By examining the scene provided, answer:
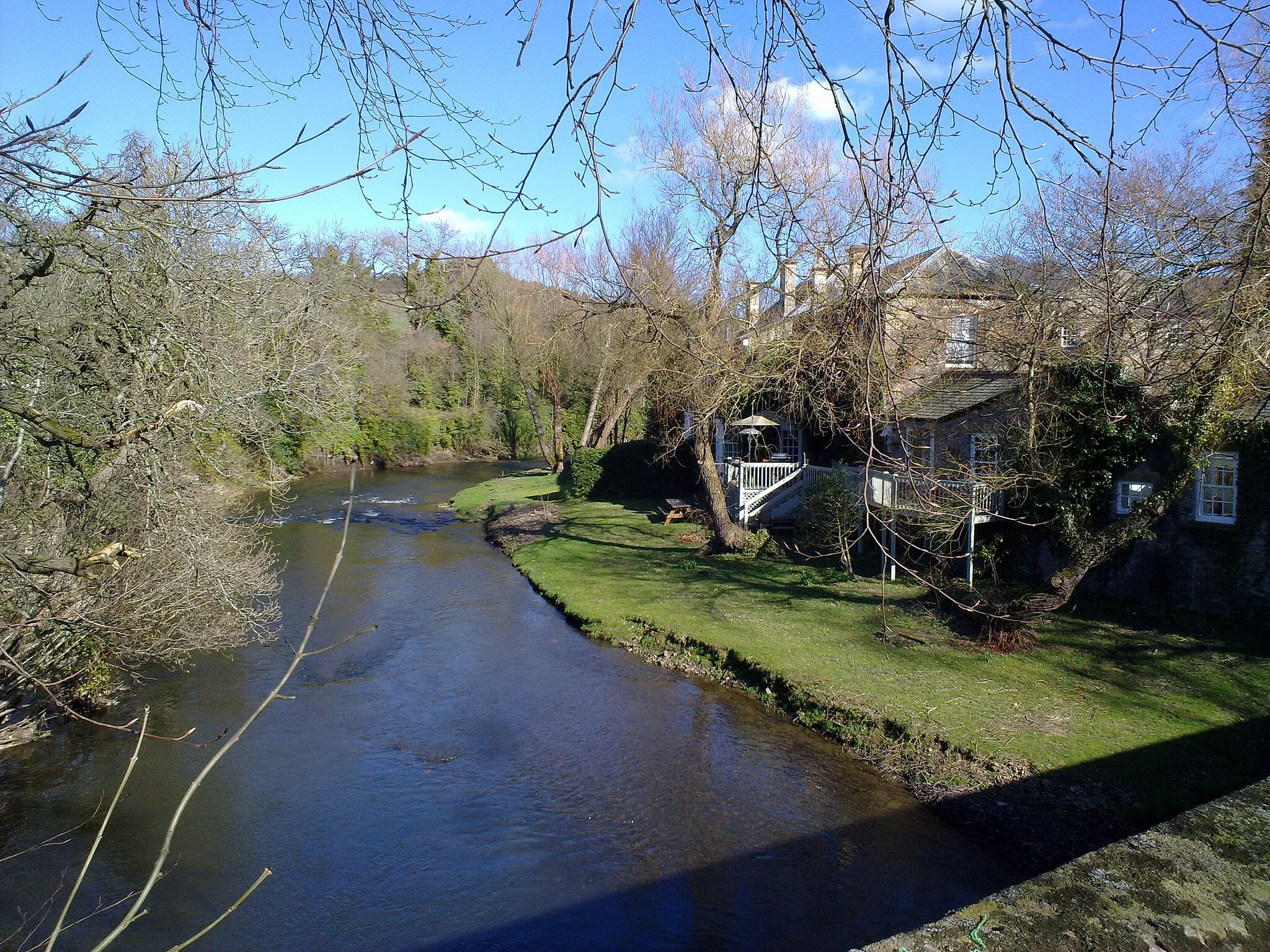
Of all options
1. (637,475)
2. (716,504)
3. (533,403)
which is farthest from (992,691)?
(533,403)

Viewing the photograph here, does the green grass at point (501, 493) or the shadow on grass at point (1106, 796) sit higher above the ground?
the green grass at point (501, 493)

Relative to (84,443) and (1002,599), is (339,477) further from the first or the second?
(84,443)

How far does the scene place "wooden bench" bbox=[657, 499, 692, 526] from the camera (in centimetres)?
2584

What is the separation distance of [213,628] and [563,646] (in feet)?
19.6

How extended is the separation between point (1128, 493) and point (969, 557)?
9.78 feet

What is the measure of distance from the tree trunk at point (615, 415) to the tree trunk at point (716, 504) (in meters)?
13.2

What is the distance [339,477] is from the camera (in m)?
37.9

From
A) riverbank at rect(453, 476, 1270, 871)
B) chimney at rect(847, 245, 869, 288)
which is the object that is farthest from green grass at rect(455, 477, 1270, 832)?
chimney at rect(847, 245, 869, 288)

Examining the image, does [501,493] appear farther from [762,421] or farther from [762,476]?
[762,476]

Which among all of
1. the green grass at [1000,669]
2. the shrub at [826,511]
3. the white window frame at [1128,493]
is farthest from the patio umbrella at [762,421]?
the white window frame at [1128,493]

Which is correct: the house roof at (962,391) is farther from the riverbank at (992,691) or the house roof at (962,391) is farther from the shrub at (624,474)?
the shrub at (624,474)

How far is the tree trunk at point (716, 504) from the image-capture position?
69.6ft

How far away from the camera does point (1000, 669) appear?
1257 cm

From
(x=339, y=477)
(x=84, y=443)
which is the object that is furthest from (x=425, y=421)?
(x=84, y=443)
